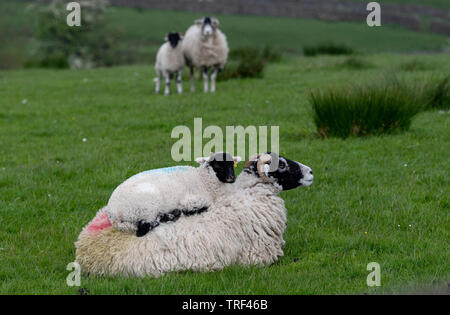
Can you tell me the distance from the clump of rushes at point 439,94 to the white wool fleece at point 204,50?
5.29 metres

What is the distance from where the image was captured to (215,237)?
16.1 ft

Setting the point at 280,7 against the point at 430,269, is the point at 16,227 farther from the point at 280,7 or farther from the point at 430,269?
the point at 280,7

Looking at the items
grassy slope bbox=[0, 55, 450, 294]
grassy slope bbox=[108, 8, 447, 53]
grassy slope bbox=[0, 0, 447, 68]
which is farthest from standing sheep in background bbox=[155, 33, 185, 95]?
grassy slope bbox=[108, 8, 447, 53]

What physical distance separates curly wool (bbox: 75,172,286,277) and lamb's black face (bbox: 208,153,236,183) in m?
0.22

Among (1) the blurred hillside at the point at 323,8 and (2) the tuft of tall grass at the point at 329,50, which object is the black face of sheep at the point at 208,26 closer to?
(2) the tuft of tall grass at the point at 329,50

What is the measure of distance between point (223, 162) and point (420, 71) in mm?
12451

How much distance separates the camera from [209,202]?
5.10 metres

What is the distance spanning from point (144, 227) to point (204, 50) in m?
10.2

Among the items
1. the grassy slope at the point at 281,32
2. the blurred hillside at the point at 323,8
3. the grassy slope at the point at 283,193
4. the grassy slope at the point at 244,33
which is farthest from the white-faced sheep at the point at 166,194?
the blurred hillside at the point at 323,8

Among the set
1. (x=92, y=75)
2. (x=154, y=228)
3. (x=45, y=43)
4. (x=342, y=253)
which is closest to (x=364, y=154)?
(x=342, y=253)

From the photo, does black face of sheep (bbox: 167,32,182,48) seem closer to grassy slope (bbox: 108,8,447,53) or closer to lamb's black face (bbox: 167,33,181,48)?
lamb's black face (bbox: 167,33,181,48)

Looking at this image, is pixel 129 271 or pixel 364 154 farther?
pixel 364 154

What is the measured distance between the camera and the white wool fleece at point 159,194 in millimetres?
4738
